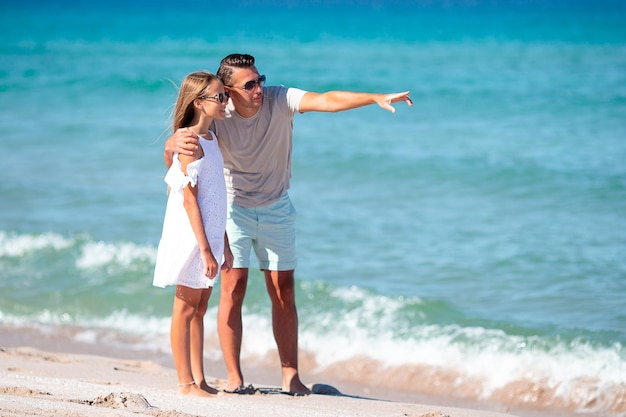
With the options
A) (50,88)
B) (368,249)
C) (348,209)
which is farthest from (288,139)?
(50,88)

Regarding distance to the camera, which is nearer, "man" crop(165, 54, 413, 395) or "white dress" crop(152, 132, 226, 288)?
"white dress" crop(152, 132, 226, 288)

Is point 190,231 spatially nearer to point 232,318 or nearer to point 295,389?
point 232,318

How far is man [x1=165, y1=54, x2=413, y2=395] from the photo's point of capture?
4.71 m

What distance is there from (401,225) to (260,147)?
15.2ft

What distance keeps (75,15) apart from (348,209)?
37.3 meters

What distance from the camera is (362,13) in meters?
46.4

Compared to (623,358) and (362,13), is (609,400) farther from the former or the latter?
(362,13)

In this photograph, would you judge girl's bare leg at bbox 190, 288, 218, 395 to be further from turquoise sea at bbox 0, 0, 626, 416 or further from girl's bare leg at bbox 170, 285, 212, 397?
turquoise sea at bbox 0, 0, 626, 416

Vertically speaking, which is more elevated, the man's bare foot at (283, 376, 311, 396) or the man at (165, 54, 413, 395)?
the man at (165, 54, 413, 395)

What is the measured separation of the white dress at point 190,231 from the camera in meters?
4.38

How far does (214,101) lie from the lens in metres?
4.40

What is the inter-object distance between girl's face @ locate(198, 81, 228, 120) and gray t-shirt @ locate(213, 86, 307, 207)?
1.04 ft

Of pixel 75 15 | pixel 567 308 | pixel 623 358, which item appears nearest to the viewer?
pixel 623 358

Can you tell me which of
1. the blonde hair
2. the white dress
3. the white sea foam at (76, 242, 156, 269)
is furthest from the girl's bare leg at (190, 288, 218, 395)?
the white sea foam at (76, 242, 156, 269)
